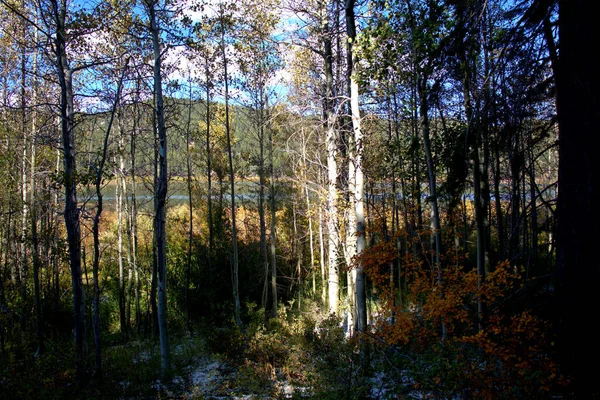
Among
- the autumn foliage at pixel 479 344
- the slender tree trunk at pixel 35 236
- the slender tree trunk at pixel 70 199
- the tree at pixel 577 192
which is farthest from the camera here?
the slender tree trunk at pixel 35 236

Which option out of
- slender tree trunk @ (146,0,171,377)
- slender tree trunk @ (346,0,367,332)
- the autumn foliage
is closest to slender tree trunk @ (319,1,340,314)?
A: slender tree trunk @ (346,0,367,332)

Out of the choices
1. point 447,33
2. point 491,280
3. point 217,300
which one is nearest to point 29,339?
point 217,300

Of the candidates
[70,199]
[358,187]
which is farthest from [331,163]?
[70,199]

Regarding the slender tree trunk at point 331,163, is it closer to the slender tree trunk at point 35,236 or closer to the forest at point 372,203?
the forest at point 372,203

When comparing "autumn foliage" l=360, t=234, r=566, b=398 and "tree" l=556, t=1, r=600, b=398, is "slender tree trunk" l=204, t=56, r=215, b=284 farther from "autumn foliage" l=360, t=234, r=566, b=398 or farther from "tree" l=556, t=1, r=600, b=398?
"tree" l=556, t=1, r=600, b=398

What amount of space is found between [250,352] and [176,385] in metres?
1.60

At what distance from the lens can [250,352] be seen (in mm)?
8320

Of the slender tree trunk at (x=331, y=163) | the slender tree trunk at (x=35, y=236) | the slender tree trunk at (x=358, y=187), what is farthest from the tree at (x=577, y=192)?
the slender tree trunk at (x=35, y=236)

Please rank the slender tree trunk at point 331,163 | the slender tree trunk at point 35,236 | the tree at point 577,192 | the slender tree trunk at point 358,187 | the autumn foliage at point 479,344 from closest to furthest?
the tree at point 577,192
the autumn foliage at point 479,344
the slender tree trunk at point 358,187
the slender tree trunk at point 331,163
the slender tree trunk at point 35,236

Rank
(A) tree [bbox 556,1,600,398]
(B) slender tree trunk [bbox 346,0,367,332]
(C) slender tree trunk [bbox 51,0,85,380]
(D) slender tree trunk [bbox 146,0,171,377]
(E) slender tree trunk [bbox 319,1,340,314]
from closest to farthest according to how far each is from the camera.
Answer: (A) tree [bbox 556,1,600,398], (B) slender tree trunk [bbox 346,0,367,332], (C) slender tree trunk [bbox 51,0,85,380], (D) slender tree trunk [bbox 146,0,171,377], (E) slender tree trunk [bbox 319,1,340,314]

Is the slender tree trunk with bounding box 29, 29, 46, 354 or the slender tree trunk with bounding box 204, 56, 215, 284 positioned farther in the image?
the slender tree trunk with bounding box 204, 56, 215, 284

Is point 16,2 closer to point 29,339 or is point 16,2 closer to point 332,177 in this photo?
point 29,339

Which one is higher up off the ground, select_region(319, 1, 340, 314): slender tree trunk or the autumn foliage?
select_region(319, 1, 340, 314): slender tree trunk

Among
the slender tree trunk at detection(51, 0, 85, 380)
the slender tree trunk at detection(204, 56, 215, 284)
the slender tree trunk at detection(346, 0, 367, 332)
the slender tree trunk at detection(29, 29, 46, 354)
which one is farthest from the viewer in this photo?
the slender tree trunk at detection(204, 56, 215, 284)
